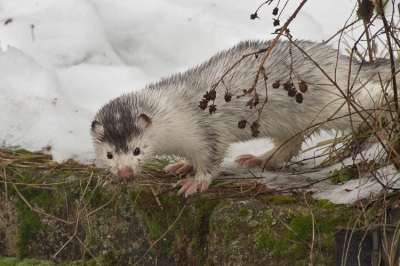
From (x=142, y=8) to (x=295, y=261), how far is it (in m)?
5.41

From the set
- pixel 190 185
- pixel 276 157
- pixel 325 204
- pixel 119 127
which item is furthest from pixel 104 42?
pixel 325 204

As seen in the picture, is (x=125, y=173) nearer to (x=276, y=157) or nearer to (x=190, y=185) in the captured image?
(x=190, y=185)

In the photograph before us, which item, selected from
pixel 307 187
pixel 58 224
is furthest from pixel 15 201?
pixel 307 187

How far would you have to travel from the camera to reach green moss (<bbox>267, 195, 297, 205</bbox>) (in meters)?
4.16

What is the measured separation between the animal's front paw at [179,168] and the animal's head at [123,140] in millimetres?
506

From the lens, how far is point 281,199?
4172 mm

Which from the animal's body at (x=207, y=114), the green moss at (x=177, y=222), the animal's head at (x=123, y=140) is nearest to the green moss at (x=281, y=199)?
the green moss at (x=177, y=222)

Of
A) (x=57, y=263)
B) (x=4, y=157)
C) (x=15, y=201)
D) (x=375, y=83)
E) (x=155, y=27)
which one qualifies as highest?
(x=155, y=27)

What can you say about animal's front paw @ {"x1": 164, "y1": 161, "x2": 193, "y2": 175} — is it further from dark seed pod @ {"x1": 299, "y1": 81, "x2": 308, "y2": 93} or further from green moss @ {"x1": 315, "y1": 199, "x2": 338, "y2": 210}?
dark seed pod @ {"x1": 299, "y1": 81, "x2": 308, "y2": 93}

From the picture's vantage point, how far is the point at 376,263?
3559 millimetres

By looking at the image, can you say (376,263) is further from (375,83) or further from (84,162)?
(84,162)

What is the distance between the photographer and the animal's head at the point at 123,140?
176 inches

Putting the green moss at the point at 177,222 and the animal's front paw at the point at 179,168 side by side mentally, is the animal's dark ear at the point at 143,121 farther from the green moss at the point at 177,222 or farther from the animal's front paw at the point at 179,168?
the animal's front paw at the point at 179,168

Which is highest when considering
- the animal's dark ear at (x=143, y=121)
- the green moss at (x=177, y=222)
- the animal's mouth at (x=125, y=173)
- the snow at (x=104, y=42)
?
the snow at (x=104, y=42)
